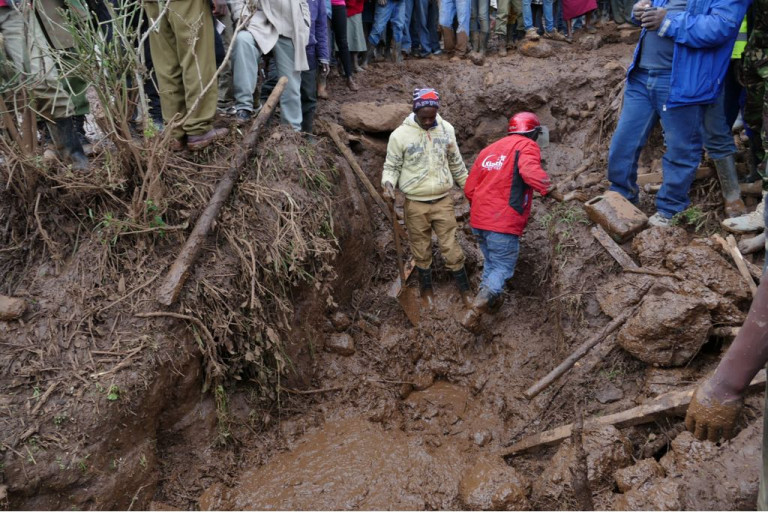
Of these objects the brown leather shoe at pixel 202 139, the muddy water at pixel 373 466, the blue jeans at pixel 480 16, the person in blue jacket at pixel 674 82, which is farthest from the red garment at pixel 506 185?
the blue jeans at pixel 480 16

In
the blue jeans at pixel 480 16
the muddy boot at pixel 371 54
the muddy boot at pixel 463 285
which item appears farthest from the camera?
the blue jeans at pixel 480 16

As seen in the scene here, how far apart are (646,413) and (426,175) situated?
112 inches

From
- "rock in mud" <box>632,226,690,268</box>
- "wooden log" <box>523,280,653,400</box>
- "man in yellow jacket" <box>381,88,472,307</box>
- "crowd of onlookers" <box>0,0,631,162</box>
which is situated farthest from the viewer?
"man in yellow jacket" <box>381,88,472,307</box>

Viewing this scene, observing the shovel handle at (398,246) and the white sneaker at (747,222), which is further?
the shovel handle at (398,246)

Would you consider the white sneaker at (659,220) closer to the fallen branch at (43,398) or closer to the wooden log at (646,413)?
the wooden log at (646,413)

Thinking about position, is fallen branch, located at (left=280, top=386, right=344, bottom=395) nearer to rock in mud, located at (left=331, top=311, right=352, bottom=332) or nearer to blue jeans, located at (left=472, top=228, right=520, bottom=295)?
rock in mud, located at (left=331, top=311, right=352, bottom=332)

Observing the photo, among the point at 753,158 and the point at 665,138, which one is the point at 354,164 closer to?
the point at 665,138

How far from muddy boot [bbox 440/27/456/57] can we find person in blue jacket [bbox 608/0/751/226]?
4.30 m

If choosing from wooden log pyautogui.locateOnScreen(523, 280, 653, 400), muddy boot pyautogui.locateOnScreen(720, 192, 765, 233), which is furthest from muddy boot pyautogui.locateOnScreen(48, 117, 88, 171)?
muddy boot pyautogui.locateOnScreen(720, 192, 765, 233)

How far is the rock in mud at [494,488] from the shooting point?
3746 millimetres

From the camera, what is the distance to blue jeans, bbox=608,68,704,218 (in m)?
4.13

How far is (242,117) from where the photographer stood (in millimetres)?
5082

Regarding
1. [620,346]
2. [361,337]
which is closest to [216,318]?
[361,337]

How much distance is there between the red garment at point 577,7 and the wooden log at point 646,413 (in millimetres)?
6996
